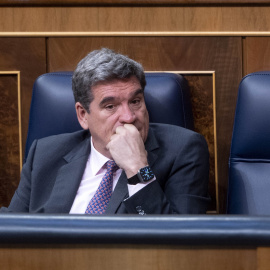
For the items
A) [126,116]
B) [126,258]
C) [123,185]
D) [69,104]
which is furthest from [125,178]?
[126,258]

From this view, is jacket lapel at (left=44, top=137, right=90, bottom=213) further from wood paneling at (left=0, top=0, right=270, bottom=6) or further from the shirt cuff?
wood paneling at (left=0, top=0, right=270, bottom=6)

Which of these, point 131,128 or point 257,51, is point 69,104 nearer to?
point 131,128

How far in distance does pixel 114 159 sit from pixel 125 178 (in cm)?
5

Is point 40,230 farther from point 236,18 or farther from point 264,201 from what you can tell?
point 236,18

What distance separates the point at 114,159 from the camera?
971 mm

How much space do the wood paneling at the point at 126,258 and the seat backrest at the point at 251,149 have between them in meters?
0.60

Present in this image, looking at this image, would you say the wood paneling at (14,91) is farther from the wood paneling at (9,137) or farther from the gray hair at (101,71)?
the gray hair at (101,71)

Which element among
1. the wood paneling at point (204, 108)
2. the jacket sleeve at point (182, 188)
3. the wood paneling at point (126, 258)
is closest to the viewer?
the wood paneling at point (126, 258)

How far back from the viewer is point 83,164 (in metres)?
1.06

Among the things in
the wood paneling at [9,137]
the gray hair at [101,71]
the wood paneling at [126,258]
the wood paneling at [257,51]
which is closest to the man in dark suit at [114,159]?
the gray hair at [101,71]

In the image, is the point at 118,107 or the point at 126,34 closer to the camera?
the point at 118,107

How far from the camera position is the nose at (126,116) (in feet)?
3.26

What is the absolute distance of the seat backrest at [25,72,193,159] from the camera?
109 centimetres

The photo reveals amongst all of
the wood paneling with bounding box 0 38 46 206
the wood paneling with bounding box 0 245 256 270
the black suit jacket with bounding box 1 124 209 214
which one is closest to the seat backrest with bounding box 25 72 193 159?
the black suit jacket with bounding box 1 124 209 214
